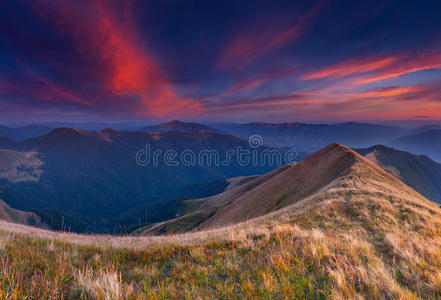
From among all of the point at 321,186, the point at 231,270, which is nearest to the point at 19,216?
the point at 321,186

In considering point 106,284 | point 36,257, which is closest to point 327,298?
point 106,284

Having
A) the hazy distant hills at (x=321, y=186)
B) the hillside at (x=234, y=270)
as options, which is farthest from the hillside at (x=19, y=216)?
the hillside at (x=234, y=270)

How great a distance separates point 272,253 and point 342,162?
1415 inches

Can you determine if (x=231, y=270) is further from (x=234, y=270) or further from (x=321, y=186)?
(x=321, y=186)

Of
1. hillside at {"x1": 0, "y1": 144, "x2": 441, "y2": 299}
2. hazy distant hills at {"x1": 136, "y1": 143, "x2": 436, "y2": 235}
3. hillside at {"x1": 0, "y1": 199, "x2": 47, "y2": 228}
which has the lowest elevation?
hillside at {"x1": 0, "y1": 199, "x2": 47, "y2": 228}

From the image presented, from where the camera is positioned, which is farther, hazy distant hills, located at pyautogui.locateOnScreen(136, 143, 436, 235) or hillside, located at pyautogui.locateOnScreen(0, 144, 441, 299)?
hazy distant hills, located at pyautogui.locateOnScreen(136, 143, 436, 235)

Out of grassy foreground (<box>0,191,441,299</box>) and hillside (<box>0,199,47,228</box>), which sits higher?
grassy foreground (<box>0,191,441,299</box>)

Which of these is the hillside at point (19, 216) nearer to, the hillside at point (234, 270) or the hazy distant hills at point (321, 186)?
the hazy distant hills at point (321, 186)

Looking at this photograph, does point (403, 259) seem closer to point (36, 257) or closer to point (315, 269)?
point (315, 269)

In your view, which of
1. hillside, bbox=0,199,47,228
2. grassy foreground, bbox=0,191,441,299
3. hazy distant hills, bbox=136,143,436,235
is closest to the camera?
grassy foreground, bbox=0,191,441,299

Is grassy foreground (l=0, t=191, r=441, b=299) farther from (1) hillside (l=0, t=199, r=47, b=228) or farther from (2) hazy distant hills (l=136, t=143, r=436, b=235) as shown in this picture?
(1) hillside (l=0, t=199, r=47, b=228)

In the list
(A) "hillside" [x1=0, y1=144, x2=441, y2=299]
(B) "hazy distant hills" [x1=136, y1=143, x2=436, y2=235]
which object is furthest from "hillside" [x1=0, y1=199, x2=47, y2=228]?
Result: (A) "hillside" [x1=0, y1=144, x2=441, y2=299]

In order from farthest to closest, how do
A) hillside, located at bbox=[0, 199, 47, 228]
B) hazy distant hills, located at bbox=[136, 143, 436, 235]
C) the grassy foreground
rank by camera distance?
hillside, located at bbox=[0, 199, 47, 228] < hazy distant hills, located at bbox=[136, 143, 436, 235] < the grassy foreground

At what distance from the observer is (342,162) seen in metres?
33.9
